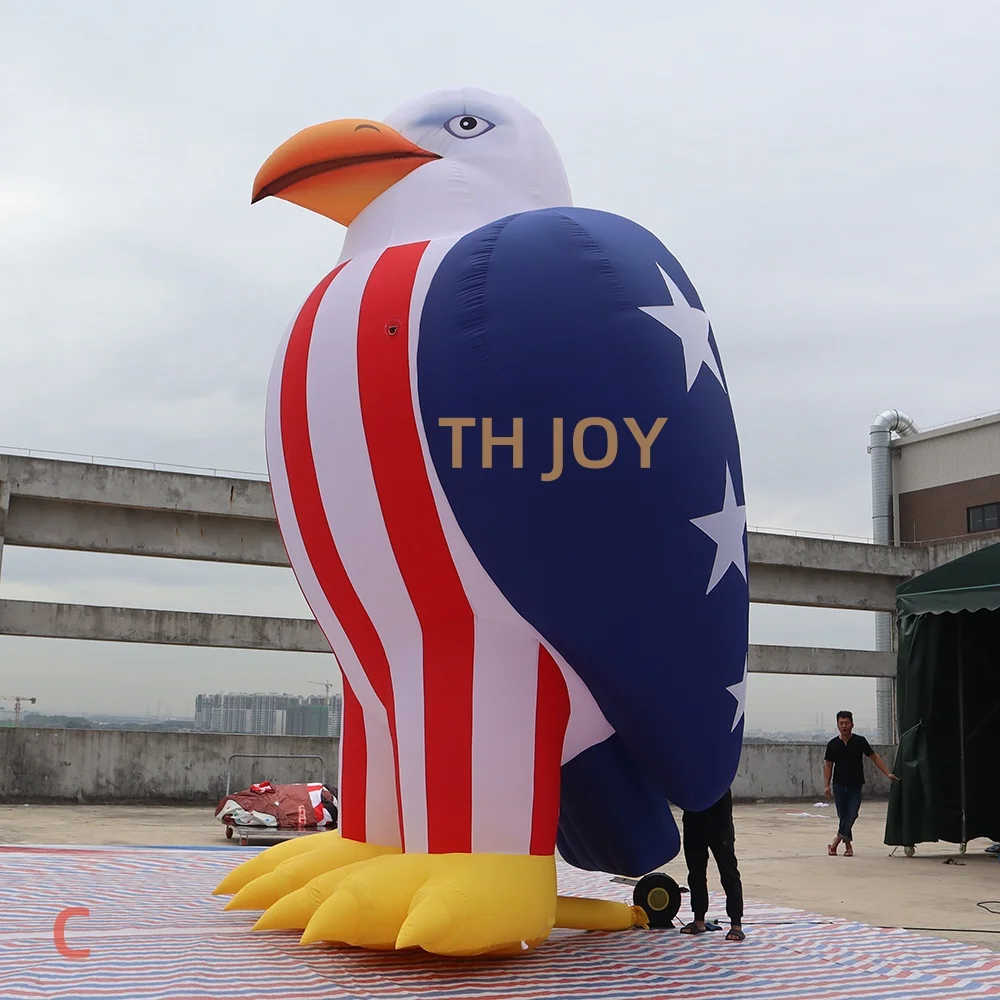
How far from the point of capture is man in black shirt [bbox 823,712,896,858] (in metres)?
9.22

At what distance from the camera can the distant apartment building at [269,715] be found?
1447 cm

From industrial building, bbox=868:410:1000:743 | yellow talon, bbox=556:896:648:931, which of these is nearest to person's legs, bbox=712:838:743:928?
yellow talon, bbox=556:896:648:931

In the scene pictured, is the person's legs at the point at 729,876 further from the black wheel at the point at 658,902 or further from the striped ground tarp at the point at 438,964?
the black wheel at the point at 658,902

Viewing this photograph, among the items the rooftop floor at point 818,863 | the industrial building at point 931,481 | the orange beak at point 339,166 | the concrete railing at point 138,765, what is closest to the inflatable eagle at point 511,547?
the orange beak at point 339,166

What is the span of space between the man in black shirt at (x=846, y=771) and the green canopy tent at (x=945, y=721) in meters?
0.27

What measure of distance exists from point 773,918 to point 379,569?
290 centimetres

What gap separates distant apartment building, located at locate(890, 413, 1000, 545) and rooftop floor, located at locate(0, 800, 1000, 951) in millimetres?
19294

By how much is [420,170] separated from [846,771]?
6330mm

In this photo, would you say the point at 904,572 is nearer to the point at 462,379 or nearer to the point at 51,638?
the point at 51,638

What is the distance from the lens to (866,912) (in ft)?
20.7

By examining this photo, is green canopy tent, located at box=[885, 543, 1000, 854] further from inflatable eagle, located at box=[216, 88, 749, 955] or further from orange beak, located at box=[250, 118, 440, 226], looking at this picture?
orange beak, located at box=[250, 118, 440, 226]

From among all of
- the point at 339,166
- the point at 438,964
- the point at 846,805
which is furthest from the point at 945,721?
the point at 339,166

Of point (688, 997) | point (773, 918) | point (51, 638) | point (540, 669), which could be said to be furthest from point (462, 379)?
point (51, 638)

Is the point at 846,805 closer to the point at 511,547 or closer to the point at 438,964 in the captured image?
the point at 438,964
